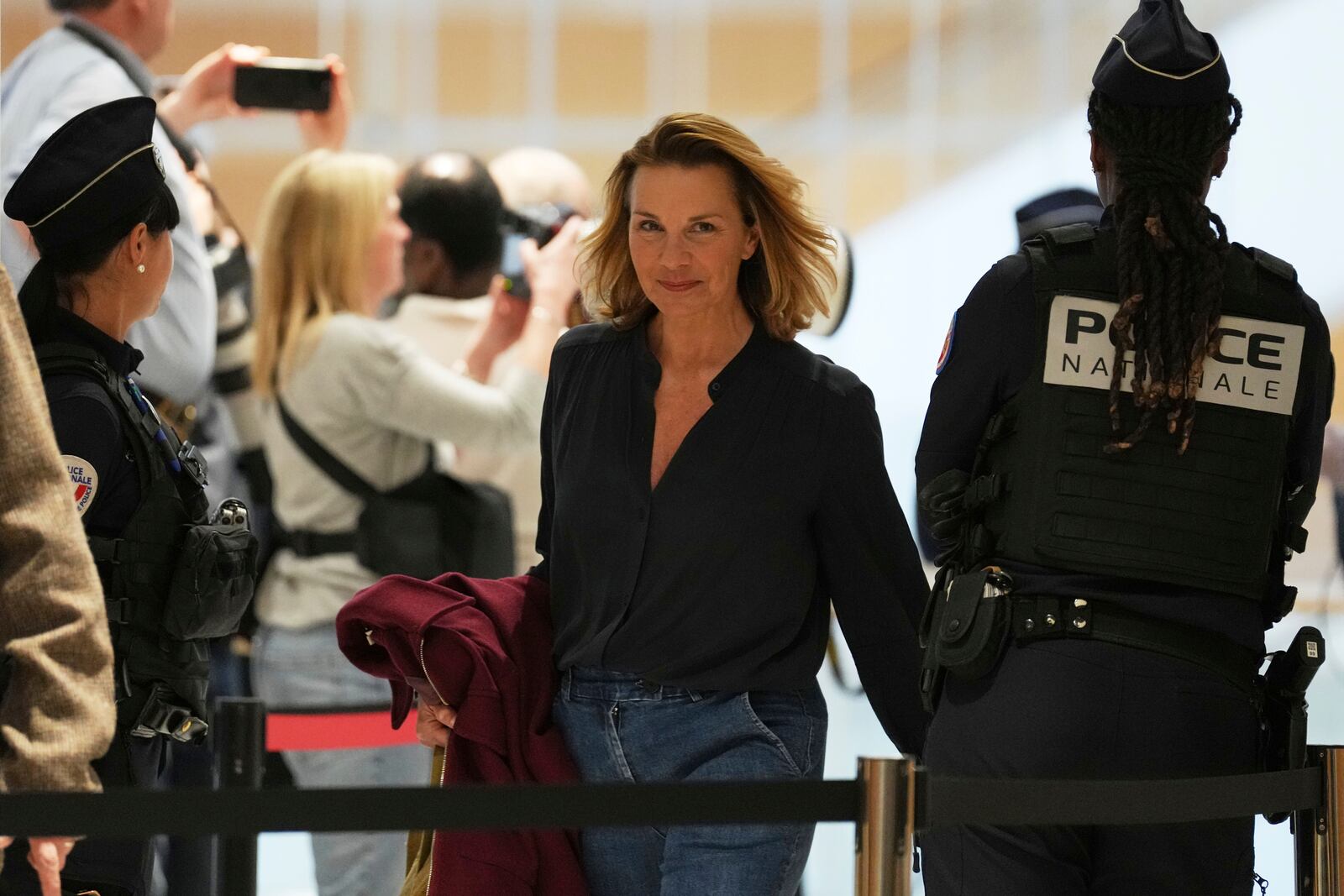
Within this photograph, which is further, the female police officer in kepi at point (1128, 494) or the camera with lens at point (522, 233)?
the camera with lens at point (522, 233)

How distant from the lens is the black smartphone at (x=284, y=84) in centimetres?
443

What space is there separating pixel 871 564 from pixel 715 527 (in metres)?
0.21

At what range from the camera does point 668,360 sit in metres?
2.37

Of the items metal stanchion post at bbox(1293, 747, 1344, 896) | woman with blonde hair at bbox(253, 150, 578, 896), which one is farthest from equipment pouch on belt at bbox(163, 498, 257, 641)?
woman with blonde hair at bbox(253, 150, 578, 896)

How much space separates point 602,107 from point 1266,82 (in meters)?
2.14

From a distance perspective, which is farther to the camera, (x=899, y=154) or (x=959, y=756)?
(x=899, y=154)

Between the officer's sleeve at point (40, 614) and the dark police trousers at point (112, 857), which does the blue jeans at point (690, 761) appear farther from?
the officer's sleeve at point (40, 614)

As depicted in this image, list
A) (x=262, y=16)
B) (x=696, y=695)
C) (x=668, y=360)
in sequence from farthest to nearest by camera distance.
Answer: (x=262, y=16), (x=668, y=360), (x=696, y=695)

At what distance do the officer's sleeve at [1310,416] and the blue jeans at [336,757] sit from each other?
2121 millimetres

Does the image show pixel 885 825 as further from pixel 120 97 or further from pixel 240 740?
pixel 120 97

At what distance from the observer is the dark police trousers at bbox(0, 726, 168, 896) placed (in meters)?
1.96

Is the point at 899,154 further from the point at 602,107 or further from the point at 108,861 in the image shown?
the point at 108,861

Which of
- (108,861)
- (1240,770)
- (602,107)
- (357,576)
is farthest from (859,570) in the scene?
(602,107)

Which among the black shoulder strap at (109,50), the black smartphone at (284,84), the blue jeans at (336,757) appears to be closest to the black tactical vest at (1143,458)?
the blue jeans at (336,757)
